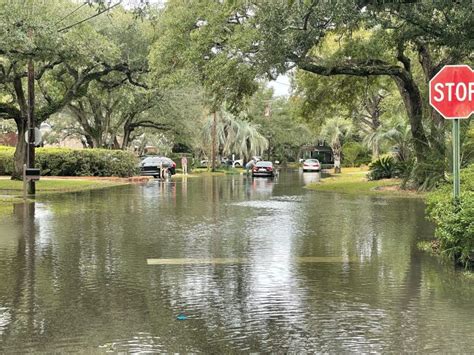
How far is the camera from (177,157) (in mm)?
65812

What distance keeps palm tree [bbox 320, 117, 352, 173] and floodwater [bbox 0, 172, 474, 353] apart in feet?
143

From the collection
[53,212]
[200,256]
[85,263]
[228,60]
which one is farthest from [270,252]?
[228,60]

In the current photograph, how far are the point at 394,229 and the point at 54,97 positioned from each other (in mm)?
27590

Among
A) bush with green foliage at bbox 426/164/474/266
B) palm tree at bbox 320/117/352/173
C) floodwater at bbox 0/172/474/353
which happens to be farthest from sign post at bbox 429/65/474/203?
palm tree at bbox 320/117/352/173

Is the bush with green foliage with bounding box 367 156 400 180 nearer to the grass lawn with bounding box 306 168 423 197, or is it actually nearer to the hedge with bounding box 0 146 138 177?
the grass lawn with bounding box 306 168 423 197

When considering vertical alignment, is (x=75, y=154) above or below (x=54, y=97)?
below

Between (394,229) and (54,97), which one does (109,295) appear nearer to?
(394,229)

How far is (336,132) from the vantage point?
204 ft

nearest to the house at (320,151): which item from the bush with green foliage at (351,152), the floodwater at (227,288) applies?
the bush with green foliage at (351,152)

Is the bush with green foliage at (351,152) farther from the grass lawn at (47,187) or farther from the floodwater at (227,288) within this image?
the floodwater at (227,288)

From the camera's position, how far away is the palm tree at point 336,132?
60531 mm

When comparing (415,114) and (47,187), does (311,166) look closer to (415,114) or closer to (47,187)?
(415,114)

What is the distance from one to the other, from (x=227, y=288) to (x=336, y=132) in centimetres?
5524

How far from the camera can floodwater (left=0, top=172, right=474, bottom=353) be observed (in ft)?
19.3
